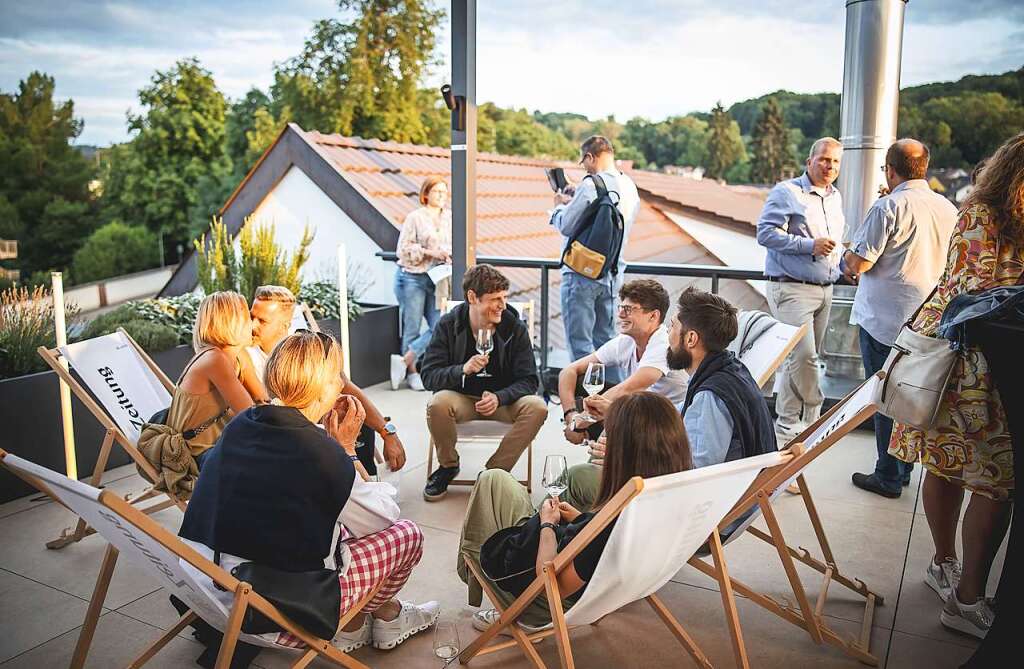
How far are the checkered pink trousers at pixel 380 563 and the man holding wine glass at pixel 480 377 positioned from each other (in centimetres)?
138

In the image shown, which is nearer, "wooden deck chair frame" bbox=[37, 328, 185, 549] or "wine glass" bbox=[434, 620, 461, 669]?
"wine glass" bbox=[434, 620, 461, 669]

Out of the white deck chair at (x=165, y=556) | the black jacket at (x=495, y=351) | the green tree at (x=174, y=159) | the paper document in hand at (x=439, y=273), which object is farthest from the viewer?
the green tree at (x=174, y=159)

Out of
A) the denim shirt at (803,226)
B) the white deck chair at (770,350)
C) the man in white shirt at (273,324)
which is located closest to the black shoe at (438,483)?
the man in white shirt at (273,324)

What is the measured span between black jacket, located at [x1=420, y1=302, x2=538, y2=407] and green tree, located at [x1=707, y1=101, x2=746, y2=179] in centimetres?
1757

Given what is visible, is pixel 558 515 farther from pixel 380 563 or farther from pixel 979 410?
pixel 979 410

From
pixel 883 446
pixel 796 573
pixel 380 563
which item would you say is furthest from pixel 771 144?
pixel 380 563

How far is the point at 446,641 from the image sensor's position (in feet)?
8.36

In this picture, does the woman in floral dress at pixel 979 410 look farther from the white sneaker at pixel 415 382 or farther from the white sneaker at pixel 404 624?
the white sneaker at pixel 415 382

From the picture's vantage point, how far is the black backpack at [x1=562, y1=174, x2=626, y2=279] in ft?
16.5

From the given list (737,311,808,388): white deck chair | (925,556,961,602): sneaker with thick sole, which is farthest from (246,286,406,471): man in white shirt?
(925,556,961,602): sneaker with thick sole

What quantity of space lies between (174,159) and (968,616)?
2017 cm

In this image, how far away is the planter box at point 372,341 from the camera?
5.82 meters

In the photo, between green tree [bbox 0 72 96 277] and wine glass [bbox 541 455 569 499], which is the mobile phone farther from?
green tree [bbox 0 72 96 277]

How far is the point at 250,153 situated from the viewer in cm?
1786
